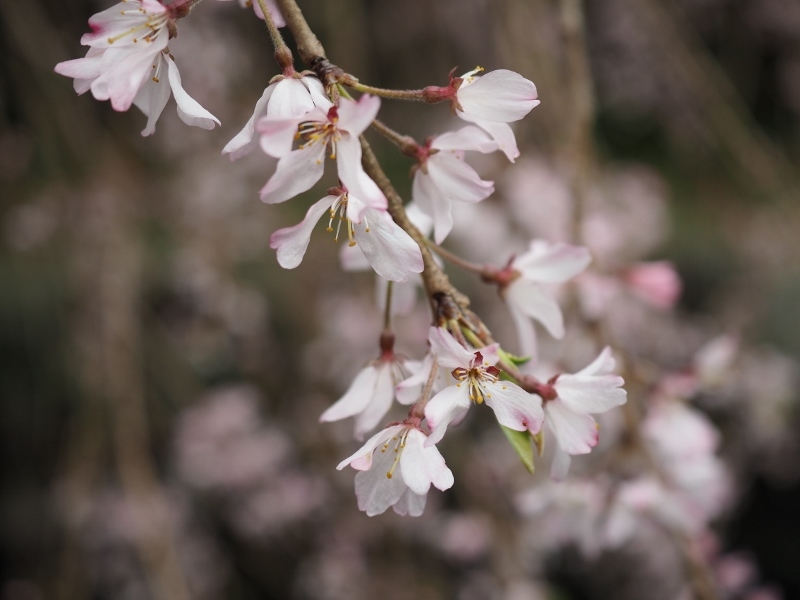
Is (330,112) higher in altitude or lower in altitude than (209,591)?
higher

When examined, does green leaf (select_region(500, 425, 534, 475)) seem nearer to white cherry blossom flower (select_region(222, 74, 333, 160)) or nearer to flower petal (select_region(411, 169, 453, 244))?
flower petal (select_region(411, 169, 453, 244))

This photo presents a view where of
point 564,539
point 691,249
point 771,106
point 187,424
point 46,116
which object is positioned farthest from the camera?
point 771,106

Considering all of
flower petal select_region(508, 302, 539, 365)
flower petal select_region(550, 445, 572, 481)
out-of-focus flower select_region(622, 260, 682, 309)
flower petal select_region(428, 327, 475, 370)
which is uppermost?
flower petal select_region(428, 327, 475, 370)

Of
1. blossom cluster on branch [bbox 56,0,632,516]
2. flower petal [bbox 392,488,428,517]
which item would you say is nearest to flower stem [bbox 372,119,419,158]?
blossom cluster on branch [bbox 56,0,632,516]

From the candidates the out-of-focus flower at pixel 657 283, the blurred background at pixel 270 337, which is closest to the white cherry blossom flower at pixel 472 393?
the out-of-focus flower at pixel 657 283

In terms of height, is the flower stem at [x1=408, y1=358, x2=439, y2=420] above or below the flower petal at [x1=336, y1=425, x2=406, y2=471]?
above

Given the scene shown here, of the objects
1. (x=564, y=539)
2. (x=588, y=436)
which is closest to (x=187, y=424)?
(x=564, y=539)

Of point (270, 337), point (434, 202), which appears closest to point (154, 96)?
point (434, 202)

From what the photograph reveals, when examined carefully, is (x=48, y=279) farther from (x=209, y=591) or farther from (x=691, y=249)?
(x=691, y=249)
